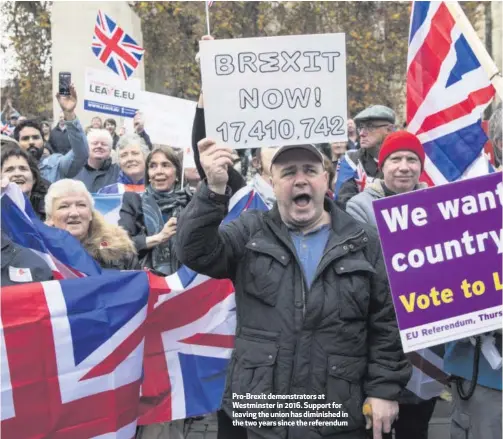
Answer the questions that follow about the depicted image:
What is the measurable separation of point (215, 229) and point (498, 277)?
1080mm

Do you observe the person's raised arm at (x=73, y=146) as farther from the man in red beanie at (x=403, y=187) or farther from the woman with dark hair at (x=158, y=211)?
the man in red beanie at (x=403, y=187)

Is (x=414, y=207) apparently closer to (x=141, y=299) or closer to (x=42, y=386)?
(x=141, y=299)

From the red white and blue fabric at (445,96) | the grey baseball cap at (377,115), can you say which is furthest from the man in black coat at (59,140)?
the red white and blue fabric at (445,96)

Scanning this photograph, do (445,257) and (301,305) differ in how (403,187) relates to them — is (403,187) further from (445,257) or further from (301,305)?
(301,305)

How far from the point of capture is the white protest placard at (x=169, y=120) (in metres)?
7.00

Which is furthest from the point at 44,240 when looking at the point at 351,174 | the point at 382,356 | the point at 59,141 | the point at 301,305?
the point at 59,141

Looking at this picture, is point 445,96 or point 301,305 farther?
point 445,96

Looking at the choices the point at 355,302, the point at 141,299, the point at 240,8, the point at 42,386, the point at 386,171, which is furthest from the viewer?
the point at 240,8

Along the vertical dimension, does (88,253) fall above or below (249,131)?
below

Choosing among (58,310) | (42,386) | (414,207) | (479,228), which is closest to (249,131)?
(414,207)

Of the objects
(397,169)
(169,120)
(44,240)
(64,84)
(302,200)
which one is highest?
(64,84)

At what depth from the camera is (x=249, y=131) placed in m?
3.21

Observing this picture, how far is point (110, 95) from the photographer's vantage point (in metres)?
8.09

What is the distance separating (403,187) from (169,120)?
333 centimetres
